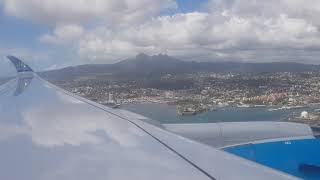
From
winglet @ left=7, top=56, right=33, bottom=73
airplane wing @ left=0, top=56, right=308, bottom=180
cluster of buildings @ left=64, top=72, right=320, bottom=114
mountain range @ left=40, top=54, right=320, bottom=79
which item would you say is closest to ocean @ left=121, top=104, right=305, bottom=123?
cluster of buildings @ left=64, top=72, right=320, bottom=114

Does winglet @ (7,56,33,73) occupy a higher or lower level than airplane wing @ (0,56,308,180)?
higher

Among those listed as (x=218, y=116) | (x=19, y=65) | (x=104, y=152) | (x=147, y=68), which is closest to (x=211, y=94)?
(x=218, y=116)

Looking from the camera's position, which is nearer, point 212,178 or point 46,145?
point 212,178

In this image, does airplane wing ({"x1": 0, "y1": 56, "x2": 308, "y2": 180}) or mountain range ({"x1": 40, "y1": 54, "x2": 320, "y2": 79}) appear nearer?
airplane wing ({"x1": 0, "y1": 56, "x2": 308, "y2": 180})

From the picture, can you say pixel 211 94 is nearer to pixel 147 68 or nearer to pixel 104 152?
pixel 147 68

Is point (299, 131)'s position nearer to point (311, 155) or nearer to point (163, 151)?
point (311, 155)

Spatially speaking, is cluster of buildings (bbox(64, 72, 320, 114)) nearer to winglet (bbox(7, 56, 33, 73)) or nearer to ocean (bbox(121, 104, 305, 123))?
ocean (bbox(121, 104, 305, 123))

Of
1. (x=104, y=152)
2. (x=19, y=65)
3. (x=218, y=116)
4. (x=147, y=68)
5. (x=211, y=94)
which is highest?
(x=147, y=68)

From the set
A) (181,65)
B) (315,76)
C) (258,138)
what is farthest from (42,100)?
(181,65)
